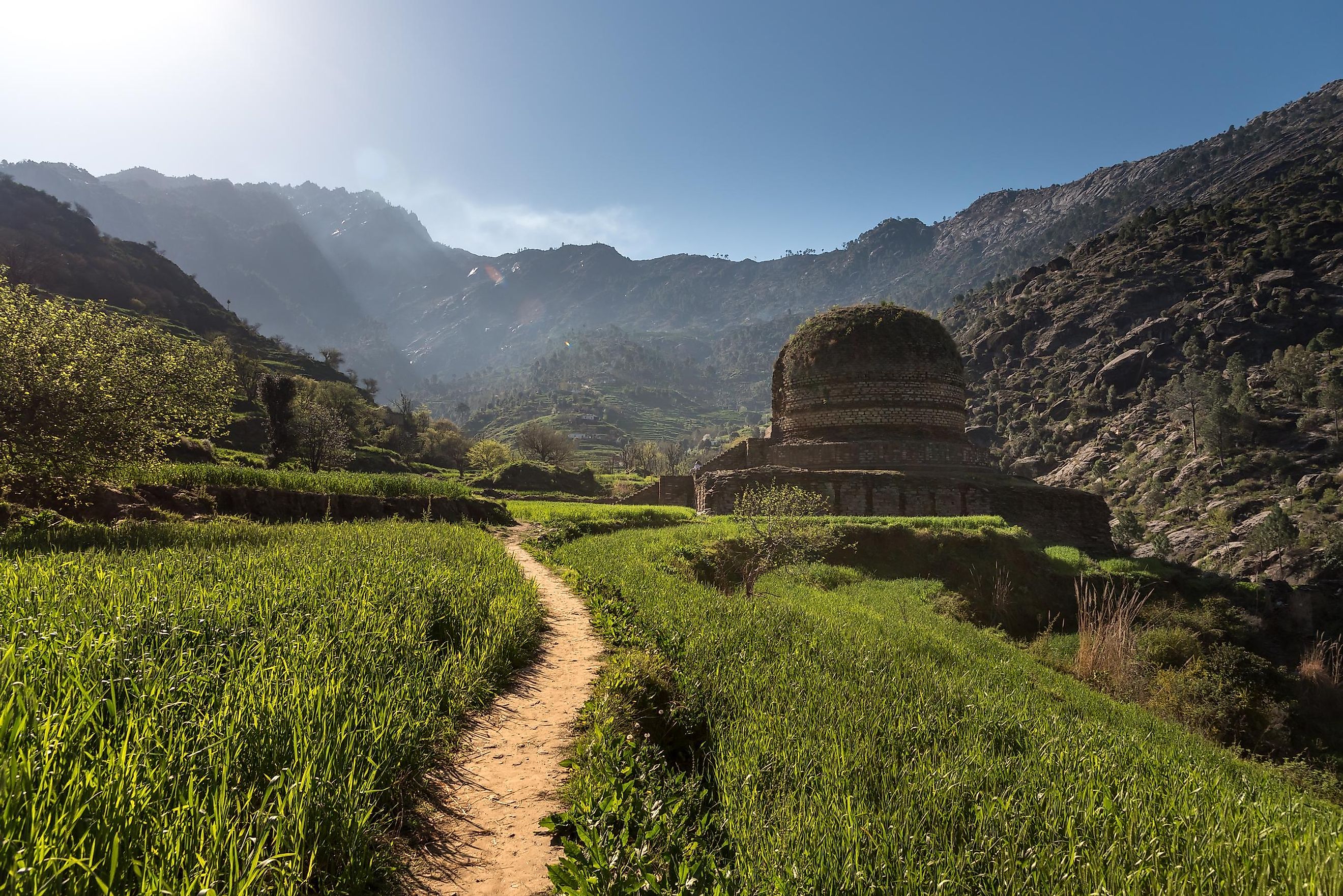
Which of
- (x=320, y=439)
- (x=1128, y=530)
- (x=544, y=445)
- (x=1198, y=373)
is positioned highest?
(x=1198, y=373)

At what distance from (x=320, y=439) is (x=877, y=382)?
40.6 metres

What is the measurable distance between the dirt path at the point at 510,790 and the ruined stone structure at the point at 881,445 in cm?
1932

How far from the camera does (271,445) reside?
4050 centimetres

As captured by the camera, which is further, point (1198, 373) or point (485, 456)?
point (1198, 373)

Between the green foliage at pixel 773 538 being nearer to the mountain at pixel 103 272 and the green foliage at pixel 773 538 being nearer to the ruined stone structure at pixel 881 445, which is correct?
the ruined stone structure at pixel 881 445

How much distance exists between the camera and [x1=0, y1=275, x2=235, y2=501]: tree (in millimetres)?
9422

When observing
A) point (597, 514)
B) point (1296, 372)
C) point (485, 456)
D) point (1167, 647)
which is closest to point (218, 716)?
point (1167, 647)

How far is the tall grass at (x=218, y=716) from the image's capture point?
2131 mm

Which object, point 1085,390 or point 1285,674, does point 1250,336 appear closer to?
point 1085,390

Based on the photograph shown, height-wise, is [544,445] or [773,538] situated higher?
[544,445]

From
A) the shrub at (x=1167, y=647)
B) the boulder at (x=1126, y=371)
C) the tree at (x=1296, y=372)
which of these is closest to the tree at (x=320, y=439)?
the shrub at (x=1167, y=647)

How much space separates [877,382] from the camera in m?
29.7

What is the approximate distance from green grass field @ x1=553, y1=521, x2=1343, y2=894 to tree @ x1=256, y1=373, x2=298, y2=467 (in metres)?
42.5

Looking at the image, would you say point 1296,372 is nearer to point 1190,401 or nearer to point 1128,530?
point 1190,401
